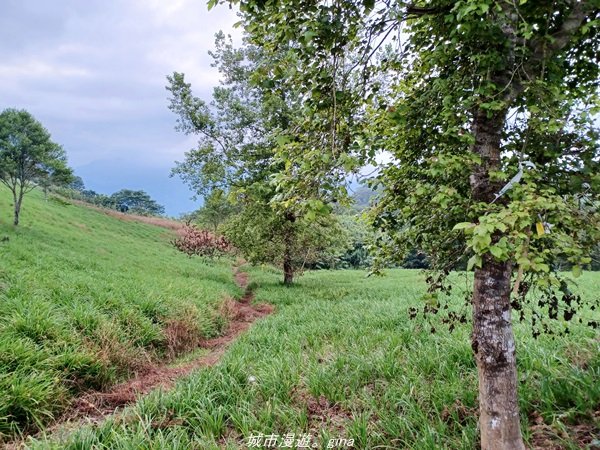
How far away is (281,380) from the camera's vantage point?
5105mm

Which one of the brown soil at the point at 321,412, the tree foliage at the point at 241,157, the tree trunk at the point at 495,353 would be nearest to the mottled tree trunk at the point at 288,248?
the tree foliage at the point at 241,157

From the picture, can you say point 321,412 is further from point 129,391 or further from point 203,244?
point 203,244

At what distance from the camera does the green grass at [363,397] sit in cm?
363

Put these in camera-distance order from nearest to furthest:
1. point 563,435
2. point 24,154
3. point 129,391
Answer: point 563,435
point 129,391
point 24,154

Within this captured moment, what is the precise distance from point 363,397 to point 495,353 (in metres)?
2.16

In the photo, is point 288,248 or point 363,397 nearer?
point 363,397

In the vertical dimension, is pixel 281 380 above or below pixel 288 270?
below

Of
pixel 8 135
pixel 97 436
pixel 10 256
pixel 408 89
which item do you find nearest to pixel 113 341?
pixel 97 436

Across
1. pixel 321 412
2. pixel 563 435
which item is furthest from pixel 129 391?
pixel 563 435

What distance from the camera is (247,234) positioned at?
18453 mm

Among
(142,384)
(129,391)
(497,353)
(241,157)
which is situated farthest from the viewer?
(241,157)

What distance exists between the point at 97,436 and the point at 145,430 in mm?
515

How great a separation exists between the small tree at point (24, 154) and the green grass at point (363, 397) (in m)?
23.1

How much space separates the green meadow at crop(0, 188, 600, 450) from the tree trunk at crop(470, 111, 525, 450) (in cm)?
62
